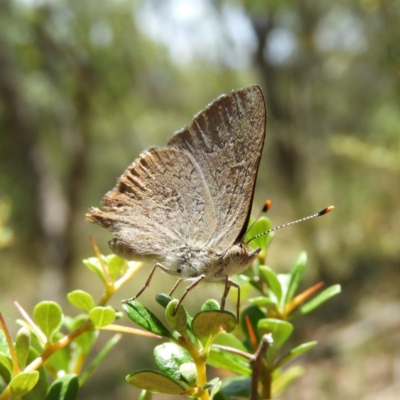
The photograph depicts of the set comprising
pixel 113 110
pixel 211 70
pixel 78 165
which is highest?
pixel 211 70

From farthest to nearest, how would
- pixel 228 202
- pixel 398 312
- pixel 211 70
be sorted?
pixel 211 70 → pixel 398 312 → pixel 228 202

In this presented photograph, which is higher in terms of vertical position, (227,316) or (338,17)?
(338,17)

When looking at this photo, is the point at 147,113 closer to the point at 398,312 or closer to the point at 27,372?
the point at 398,312

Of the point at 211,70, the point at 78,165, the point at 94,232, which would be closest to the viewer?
the point at 78,165

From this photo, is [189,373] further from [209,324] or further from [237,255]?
[237,255]

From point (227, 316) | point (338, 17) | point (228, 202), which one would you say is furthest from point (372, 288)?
point (227, 316)

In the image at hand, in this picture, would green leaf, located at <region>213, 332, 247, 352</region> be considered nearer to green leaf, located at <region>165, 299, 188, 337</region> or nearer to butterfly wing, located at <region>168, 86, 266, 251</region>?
green leaf, located at <region>165, 299, 188, 337</region>

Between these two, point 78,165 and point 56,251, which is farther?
point 78,165
